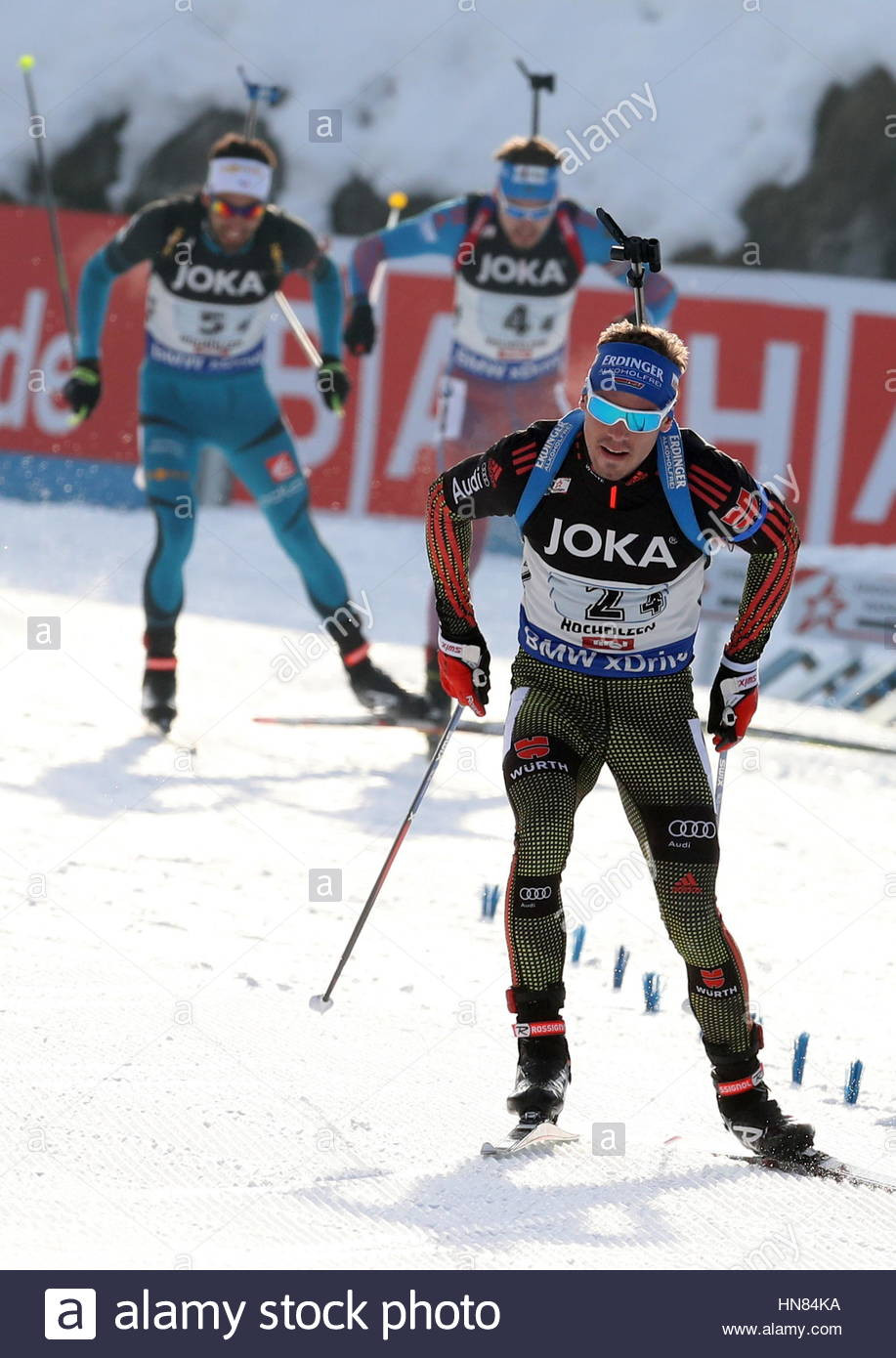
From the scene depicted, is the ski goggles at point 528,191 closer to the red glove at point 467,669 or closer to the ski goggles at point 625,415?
the red glove at point 467,669

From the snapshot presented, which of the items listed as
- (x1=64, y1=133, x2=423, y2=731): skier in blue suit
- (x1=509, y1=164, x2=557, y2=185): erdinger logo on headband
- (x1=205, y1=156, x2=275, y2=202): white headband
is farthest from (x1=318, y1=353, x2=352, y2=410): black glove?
(x1=509, y1=164, x2=557, y2=185): erdinger logo on headband

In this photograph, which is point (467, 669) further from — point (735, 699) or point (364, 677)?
point (364, 677)

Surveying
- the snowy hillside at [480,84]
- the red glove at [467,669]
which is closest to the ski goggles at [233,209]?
the red glove at [467,669]

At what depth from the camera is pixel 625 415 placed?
4.14 metres

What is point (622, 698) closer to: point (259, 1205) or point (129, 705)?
point (259, 1205)

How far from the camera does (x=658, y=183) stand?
1504 cm

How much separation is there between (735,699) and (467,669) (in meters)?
0.67

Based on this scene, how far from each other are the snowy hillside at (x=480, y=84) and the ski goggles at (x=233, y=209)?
20.0 feet

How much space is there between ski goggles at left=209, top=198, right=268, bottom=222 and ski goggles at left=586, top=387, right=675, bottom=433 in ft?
17.4

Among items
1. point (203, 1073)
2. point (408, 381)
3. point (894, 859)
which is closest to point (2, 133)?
point (408, 381)

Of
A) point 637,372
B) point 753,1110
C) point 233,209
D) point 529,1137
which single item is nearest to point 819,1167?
point 753,1110

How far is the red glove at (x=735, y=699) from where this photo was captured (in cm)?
450

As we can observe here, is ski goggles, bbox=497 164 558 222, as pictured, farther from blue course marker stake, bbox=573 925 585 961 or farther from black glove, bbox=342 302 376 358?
blue course marker stake, bbox=573 925 585 961
